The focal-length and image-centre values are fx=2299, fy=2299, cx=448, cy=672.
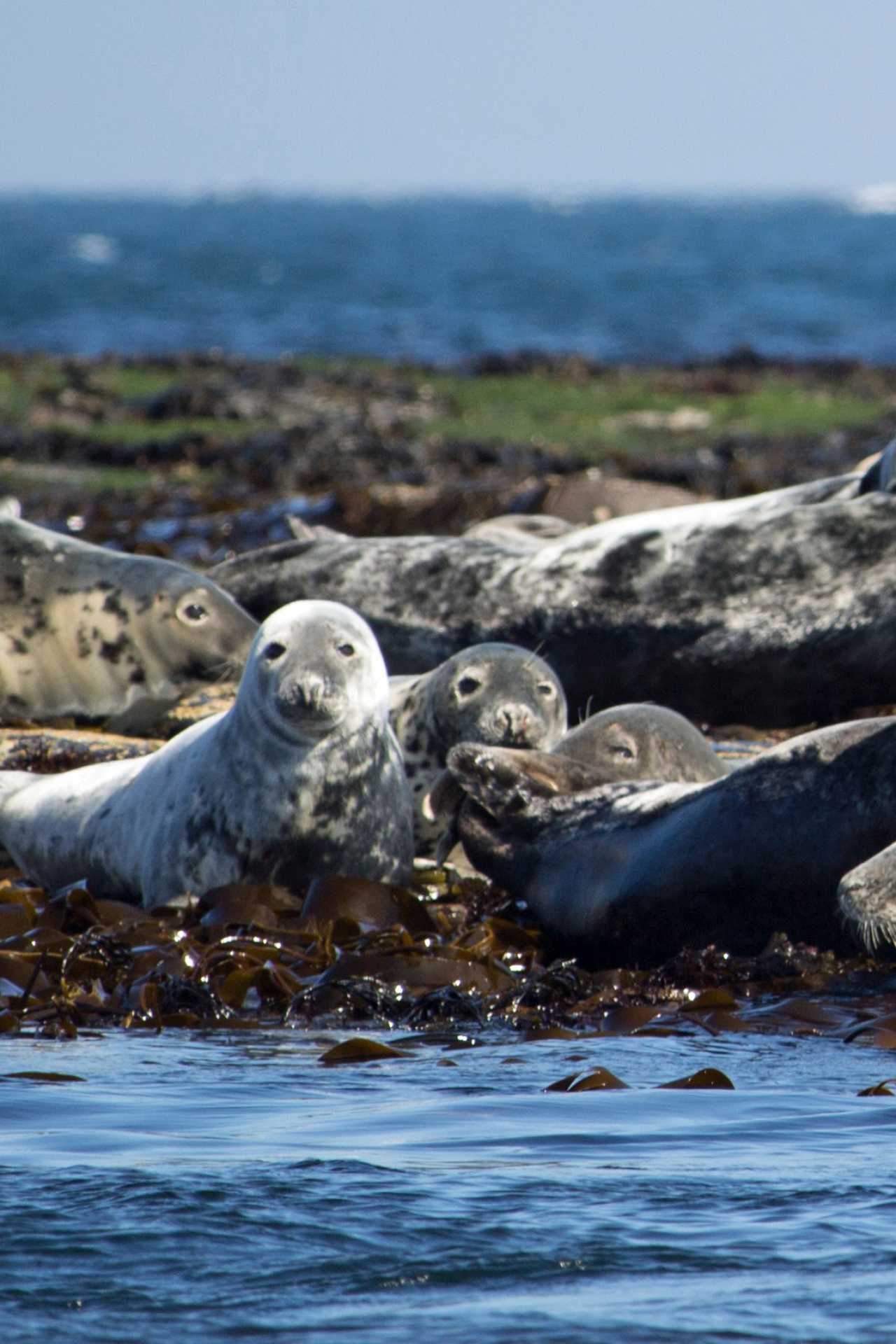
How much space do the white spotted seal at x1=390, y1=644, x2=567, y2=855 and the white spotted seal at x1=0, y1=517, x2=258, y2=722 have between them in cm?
120

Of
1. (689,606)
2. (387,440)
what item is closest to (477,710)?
(689,606)

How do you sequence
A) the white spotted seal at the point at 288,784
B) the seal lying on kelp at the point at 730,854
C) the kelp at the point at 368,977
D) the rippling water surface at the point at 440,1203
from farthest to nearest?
the white spotted seal at the point at 288,784 → the seal lying on kelp at the point at 730,854 → the kelp at the point at 368,977 → the rippling water surface at the point at 440,1203

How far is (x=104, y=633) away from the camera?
26.3 feet

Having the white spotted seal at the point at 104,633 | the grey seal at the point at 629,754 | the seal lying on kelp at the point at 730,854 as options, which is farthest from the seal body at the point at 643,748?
the white spotted seal at the point at 104,633

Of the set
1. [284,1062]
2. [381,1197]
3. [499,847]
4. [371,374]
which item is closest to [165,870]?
[499,847]

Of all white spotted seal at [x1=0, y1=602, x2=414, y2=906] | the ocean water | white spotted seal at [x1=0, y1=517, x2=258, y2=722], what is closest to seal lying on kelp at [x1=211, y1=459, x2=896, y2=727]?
white spotted seal at [x1=0, y1=517, x2=258, y2=722]

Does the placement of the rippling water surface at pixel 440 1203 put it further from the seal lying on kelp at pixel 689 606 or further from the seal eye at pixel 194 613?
the seal eye at pixel 194 613

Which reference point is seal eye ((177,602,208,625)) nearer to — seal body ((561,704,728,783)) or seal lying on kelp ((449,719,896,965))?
seal body ((561,704,728,783))

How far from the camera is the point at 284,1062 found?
14.4 ft

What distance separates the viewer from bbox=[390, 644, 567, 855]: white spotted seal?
6.42 m

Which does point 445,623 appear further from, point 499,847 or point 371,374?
point 371,374

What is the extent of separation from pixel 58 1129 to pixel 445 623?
14.9 ft

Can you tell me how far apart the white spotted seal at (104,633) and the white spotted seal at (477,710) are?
120 centimetres

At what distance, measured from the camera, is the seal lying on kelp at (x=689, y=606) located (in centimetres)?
760
